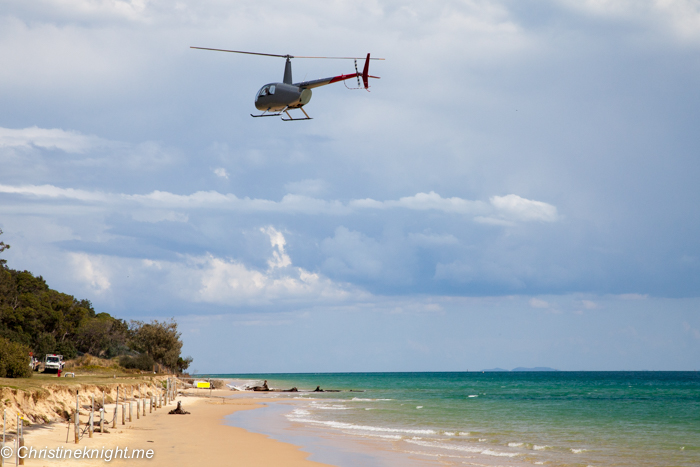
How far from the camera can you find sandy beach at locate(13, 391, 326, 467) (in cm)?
1742

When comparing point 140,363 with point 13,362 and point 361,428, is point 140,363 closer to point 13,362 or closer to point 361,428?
point 13,362

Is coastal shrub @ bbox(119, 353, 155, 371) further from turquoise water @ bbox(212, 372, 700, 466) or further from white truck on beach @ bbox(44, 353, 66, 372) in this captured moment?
turquoise water @ bbox(212, 372, 700, 466)

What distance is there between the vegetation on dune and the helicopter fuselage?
42.8m

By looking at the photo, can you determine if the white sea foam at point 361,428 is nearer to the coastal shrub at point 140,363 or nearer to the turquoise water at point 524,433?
the turquoise water at point 524,433

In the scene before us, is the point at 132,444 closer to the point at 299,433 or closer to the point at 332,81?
the point at 299,433

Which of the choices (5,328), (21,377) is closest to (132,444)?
(21,377)

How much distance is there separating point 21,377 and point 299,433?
14425 millimetres

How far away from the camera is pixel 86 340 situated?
77562mm

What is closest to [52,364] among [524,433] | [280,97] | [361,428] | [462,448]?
[361,428]

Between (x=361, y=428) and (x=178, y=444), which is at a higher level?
(x=178, y=444)

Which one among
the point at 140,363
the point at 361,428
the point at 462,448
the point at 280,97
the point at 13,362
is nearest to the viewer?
the point at 462,448

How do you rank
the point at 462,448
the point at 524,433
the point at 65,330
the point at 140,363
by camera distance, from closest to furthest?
the point at 462,448
the point at 524,433
the point at 140,363
the point at 65,330

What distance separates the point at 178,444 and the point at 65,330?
193 ft

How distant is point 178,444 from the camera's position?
21031mm
